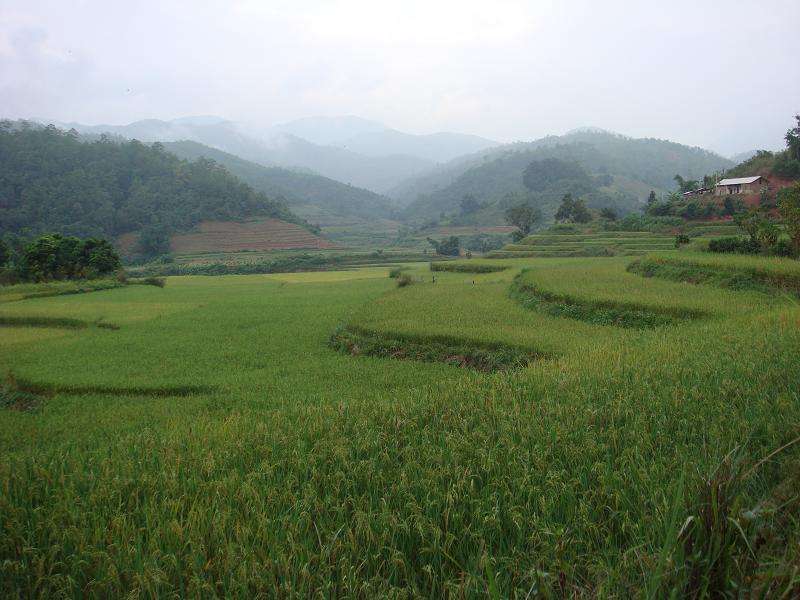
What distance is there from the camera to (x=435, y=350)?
948 centimetres

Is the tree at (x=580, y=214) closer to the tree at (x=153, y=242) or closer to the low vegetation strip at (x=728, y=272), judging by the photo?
the low vegetation strip at (x=728, y=272)

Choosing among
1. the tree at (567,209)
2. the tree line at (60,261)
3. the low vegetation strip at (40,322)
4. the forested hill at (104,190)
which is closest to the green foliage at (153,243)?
the forested hill at (104,190)

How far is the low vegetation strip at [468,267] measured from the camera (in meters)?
24.3

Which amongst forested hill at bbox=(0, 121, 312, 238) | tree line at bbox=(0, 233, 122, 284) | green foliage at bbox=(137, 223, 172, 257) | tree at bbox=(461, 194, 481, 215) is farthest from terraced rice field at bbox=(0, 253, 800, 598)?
tree at bbox=(461, 194, 481, 215)

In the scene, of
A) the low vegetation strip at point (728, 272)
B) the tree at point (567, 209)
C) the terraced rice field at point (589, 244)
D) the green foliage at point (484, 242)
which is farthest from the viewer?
the green foliage at point (484, 242)

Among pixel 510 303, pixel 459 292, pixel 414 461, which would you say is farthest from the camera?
pixel 459 292

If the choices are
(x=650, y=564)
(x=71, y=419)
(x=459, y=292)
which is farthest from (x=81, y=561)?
(x=459, y=292)

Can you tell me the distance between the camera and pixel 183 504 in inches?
118

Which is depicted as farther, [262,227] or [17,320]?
[262,227]

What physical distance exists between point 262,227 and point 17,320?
41.2 meters

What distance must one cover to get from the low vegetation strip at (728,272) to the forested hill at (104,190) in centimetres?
4560

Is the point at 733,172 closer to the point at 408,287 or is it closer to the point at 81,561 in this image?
the point at 408,287

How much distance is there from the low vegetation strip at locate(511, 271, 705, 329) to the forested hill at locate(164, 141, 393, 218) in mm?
75587

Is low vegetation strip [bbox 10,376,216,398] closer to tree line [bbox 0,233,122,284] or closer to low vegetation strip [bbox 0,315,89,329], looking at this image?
low vegetation strip [bbox 0,315,89,329]
